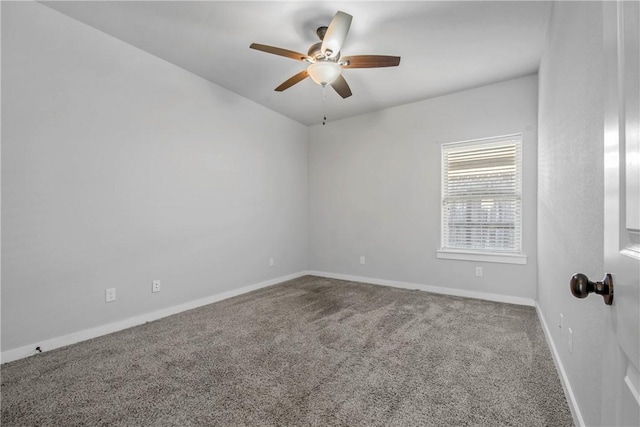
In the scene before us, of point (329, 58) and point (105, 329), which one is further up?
point (329, 58)

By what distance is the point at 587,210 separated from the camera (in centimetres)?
135

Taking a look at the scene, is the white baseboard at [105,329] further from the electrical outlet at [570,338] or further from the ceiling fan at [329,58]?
the electrical outlet at [570,338]

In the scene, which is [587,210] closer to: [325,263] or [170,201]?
[170,201]

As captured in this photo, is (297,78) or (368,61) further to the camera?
(297,78)

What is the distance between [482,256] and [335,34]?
3.05 m

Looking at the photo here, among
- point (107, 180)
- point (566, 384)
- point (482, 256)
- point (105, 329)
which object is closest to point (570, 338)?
point (566, 384)

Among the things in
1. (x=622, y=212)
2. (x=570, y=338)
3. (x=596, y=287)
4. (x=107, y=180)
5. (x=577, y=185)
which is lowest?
(x=570, y=338)

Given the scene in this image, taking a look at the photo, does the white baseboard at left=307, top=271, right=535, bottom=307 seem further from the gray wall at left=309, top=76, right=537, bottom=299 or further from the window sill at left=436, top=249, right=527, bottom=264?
the window sill at left=436, top=249, right=527, bottom=264

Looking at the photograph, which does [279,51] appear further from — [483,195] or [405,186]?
Result: [483,195]

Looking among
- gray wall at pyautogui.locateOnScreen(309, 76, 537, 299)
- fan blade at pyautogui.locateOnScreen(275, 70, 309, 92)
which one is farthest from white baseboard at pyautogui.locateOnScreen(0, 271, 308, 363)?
fan blade at pyautogui.locateOnScreen(275, 70, 309, 92)

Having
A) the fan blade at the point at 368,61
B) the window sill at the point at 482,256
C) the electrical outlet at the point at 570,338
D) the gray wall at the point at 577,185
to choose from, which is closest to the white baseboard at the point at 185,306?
the window sill at the point at 482,256

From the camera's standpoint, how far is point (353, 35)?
269 cm

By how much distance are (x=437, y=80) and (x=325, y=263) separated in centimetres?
314

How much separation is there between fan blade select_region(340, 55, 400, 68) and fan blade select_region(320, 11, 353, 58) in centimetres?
12
